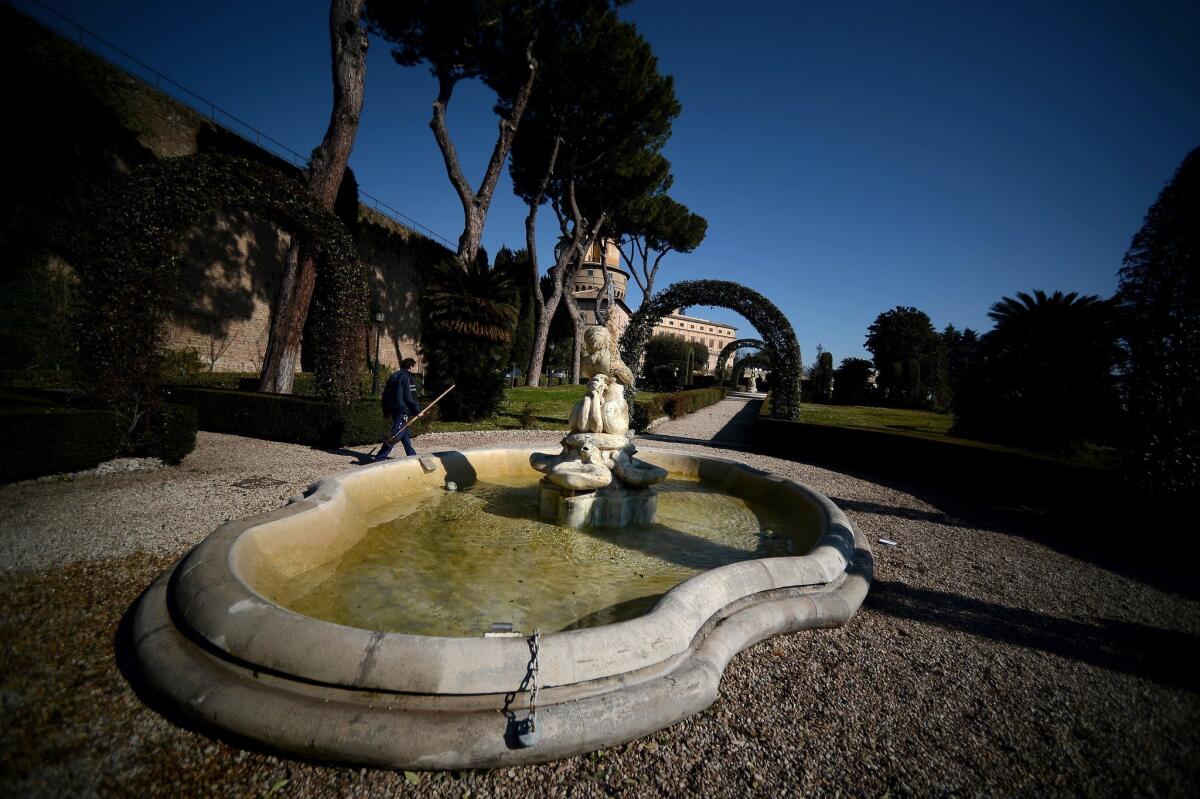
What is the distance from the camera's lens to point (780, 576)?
330cm

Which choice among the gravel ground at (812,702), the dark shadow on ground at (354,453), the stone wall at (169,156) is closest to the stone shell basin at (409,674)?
the gravel ground at (812,702)

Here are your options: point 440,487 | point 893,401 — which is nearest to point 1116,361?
point 440,487

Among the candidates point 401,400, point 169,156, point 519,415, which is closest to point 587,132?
point 519,415

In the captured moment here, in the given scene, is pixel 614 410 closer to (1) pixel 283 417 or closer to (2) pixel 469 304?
(1) pixel 283 417

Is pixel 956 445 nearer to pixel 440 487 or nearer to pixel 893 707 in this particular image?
pixel 893 707

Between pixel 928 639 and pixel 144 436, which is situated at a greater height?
pixel 144 436

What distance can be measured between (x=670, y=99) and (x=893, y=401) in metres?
31.6

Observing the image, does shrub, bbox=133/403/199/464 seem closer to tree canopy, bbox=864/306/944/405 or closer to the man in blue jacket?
the man in blue jacket

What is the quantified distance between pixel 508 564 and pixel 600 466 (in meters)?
1.48

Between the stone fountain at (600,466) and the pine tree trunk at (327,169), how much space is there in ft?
33.2

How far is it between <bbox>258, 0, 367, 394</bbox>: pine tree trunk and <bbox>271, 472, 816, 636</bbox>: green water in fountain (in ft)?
29.8

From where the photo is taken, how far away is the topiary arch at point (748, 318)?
530 inches

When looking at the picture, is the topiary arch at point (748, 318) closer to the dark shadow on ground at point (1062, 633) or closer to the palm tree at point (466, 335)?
the palm tree at point (466, 335)

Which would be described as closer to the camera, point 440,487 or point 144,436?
point 440,487
